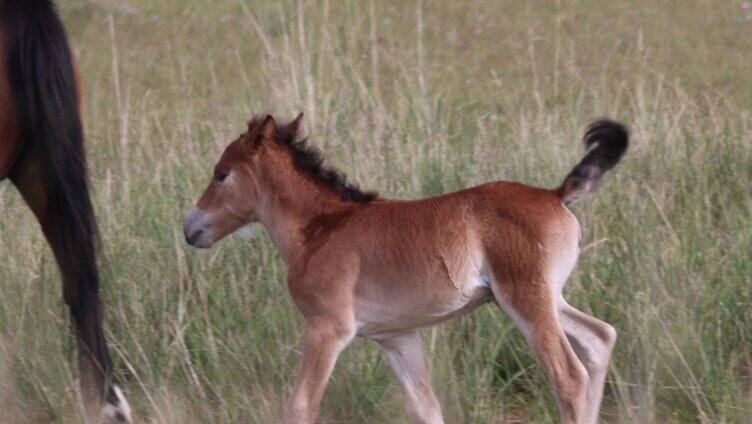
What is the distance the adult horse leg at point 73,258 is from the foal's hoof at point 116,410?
0.13m

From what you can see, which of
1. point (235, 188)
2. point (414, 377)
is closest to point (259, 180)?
point (235, 188)

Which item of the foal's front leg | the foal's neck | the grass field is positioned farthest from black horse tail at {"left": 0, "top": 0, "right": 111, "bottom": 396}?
the foal's front leg

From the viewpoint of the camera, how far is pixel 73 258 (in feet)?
15.7

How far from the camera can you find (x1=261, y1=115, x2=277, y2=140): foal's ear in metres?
4.02

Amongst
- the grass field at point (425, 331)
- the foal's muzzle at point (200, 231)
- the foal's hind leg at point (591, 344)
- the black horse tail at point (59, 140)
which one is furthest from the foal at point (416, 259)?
the black horse tail at point (59, 140)

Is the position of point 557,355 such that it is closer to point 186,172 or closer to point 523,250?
point 523,250

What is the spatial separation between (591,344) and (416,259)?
59 centimetres

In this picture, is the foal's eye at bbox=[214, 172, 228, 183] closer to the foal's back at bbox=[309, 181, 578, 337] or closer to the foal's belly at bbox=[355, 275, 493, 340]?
the foal's back at bbox=[309, 181, 578, 337]

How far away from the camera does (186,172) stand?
5.97 metres

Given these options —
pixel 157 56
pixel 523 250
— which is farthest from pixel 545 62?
pixel 523 250

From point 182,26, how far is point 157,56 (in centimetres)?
99

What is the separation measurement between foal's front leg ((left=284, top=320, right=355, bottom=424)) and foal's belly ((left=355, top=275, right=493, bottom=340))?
0.28ft

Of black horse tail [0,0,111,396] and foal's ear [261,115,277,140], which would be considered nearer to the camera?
foal's ear [261,115,277,140]

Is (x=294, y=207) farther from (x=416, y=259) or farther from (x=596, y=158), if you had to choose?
(x=596, y=158)
